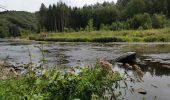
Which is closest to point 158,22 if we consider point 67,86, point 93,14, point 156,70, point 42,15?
point 93,14

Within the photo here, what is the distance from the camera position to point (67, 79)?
6.16 meters

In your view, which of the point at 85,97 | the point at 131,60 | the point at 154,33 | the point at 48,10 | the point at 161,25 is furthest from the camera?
the point at 48,10

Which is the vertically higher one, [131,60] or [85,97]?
[85,97]

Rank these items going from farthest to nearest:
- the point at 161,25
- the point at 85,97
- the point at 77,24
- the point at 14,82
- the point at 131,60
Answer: the point at 77,24 < the point at 161,25 < the point at 131,60 < the point at 14,82 < the point at 85,97

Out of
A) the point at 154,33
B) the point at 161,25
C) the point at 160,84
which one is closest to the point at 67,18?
the point at 161,25

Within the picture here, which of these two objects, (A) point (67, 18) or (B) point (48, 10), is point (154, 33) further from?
(B) point (48, 10)

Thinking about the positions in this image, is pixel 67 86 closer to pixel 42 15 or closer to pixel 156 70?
pixel 156 70

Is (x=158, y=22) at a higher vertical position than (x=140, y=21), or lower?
lower

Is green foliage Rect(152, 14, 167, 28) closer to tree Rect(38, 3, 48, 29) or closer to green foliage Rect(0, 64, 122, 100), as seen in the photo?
tree Rect(38, 3, 48, 29)

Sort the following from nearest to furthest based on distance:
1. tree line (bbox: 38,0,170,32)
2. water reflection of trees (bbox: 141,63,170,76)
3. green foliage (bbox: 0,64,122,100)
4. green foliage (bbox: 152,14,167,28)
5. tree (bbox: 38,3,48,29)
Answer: green foliage (bbox: 0,64,122,100) < water reflection of trees (bbox: 141,63,170,76) < green foliage (bbox: 152,14,167,28) < tree line (bbox: 38,0,170,32) < tree (bbox: 38,3,48,29)

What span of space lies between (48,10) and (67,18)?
11.5m

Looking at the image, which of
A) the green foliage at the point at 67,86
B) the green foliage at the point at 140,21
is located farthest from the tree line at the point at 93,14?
the green foliage at the point at 67,86

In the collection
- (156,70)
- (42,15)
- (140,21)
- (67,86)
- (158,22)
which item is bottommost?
(156,70)

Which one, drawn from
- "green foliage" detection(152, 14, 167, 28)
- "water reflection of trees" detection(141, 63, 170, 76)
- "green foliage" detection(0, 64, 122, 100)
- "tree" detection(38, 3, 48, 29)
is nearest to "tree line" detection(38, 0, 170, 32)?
"tree" detection(38, 3, 48, 29)
